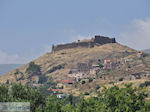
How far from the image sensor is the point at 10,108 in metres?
30.3

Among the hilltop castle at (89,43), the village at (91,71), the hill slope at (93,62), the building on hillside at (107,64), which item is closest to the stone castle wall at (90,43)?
the hilltop castle at (89,43)

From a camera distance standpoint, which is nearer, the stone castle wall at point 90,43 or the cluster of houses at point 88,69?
the cluster of houses at point 88,69

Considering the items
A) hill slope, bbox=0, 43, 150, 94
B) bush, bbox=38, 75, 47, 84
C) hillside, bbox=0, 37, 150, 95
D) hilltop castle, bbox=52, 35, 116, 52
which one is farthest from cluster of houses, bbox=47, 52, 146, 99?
hilltop castle, bbox=52, 35, 116, 52

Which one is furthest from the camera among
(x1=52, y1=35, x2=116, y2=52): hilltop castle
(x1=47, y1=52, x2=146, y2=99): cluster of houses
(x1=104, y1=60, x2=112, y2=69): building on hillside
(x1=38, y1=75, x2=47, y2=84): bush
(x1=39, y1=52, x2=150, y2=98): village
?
(x1=52, y1=35, x2=116, y2=52): hilltop castle

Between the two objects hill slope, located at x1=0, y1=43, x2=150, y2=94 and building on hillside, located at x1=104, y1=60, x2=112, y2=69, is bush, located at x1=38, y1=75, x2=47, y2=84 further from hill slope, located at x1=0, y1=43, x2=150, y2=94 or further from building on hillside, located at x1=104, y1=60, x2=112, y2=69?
building on hillside, located at x1=104, y1=60, x2=112, y2=69

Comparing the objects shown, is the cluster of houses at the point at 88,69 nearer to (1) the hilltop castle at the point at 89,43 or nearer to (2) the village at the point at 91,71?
(2) the village at the point at 91,71

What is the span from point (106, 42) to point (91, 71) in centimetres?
3903

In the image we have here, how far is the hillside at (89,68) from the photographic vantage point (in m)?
112

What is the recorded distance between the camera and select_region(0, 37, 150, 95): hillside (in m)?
112

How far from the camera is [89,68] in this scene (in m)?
136

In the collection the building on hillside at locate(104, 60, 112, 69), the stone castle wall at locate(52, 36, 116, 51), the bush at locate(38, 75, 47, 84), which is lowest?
the bush at locate(38, 75, 47, 84)

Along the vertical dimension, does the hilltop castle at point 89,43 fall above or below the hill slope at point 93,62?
→ above

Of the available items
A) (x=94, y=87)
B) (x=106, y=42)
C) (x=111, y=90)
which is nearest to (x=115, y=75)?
(x=94, y=87)

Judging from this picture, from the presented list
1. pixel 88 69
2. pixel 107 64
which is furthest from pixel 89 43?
pixel 107 64
